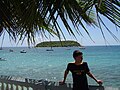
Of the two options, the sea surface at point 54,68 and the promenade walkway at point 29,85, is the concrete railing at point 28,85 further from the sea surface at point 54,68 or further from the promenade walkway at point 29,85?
the sea surface at point 54,68

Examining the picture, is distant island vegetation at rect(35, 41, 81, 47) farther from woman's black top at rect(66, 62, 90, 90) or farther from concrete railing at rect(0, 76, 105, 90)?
concrete railing at rect(0, 76, 105, 90)

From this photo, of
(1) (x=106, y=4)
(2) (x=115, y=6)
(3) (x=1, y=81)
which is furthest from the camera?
(3) (x=1, y=81)

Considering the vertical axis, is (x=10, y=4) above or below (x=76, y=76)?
above

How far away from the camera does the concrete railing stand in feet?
14.4

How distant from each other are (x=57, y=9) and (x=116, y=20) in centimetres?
59

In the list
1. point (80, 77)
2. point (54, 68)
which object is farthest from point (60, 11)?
point (54, 68)

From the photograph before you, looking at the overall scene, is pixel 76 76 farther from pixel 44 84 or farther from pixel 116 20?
pixel 116 20

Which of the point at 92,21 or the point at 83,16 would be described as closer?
the point at 83,16

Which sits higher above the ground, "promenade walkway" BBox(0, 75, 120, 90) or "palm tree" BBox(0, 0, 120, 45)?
"palm tree" BBox(0, 0, 120, 45)

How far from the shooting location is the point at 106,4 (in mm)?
2824

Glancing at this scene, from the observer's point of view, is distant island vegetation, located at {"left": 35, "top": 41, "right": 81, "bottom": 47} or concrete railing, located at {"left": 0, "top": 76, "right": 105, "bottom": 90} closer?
distant island vegetation, located at {"left": 35, "top": 41, "right": 81, "bottom": 47}

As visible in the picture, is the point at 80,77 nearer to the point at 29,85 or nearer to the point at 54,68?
the point at 29,85

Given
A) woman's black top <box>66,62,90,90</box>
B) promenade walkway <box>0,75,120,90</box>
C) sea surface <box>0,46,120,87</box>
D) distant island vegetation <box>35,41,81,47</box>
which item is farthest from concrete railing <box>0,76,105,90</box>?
distant island vegetation <box>35,41,81,47</box>

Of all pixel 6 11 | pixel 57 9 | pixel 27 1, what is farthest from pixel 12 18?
pixel 57 9
